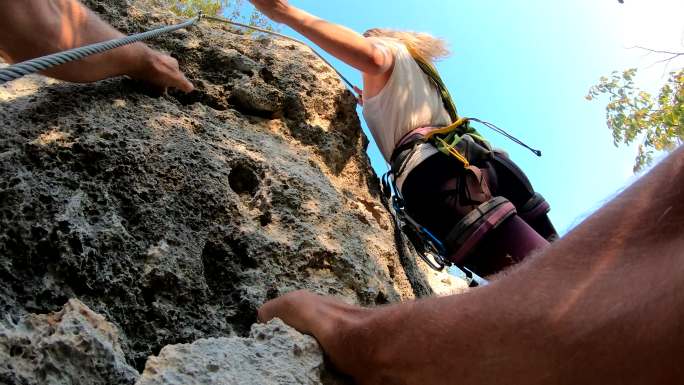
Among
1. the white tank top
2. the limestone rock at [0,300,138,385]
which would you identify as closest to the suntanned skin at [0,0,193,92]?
the white tank top

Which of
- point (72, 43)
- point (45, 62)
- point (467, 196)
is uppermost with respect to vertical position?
point (45, 62)

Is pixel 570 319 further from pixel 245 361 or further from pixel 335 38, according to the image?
pixel 335 38

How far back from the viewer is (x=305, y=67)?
3.30 meters

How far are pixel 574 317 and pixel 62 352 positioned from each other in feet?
3.49

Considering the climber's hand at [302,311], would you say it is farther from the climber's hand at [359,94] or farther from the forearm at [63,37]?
the climber's hand at [359,94]

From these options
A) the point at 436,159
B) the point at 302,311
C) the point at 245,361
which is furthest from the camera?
the point at 436,159

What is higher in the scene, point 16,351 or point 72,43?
point 72,43

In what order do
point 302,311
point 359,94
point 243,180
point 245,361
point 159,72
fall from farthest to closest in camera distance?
point 359,94
point 159,72
point 243,180
point 302,311
point 245,361

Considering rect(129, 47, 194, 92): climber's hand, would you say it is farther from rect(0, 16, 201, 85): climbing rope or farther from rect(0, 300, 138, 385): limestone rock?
rect(0, 300, 138, 385): limestone rock

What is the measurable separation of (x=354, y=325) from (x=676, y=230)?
0.79 m

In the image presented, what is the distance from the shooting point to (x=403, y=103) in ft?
10.3

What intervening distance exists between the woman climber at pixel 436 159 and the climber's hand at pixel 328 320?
1.19 meters

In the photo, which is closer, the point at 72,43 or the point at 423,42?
the point at 72,43

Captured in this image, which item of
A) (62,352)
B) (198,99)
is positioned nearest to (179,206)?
(198,99)
